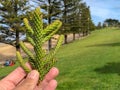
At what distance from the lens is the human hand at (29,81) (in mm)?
1639

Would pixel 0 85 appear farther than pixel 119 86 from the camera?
No

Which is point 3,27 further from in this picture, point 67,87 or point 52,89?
point 52,89

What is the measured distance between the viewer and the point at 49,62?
1746 mm

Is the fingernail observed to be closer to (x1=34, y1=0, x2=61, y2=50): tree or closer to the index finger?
the index finger

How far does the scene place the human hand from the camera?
1.64 meters

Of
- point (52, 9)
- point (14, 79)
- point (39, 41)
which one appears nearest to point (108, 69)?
point (14, 79)

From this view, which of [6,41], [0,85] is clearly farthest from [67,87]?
[6,41]

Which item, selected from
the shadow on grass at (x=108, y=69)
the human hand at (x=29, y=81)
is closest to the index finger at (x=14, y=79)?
the human hand at (x=29, y=81)

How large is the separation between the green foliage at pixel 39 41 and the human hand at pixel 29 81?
0.07 meters

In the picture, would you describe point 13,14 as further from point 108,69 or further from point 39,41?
point 39,41

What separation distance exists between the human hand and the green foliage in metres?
0.07

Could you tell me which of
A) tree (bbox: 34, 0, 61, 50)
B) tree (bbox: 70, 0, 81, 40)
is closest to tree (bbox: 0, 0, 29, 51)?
tree (bbox: 34, 0, 61, 50)

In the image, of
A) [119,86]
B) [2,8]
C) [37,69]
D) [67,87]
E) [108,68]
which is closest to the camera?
[37,69]

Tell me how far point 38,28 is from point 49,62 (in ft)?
0.67
